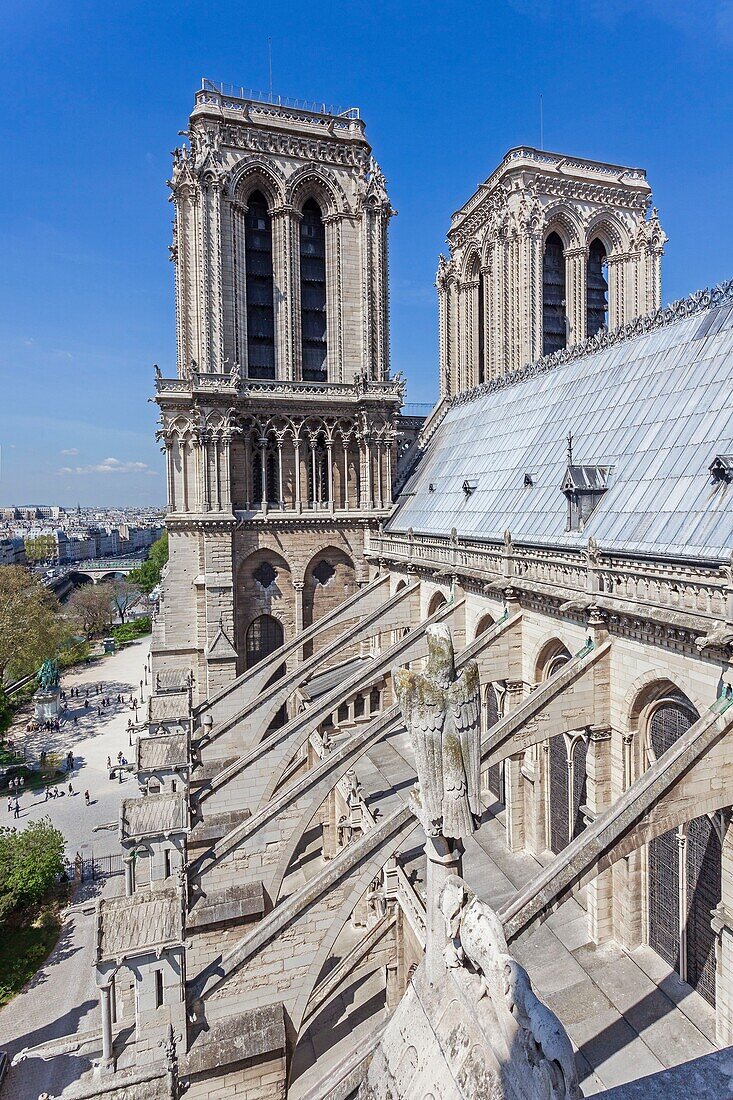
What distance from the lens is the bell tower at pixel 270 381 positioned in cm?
3297

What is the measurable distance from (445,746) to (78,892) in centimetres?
3061

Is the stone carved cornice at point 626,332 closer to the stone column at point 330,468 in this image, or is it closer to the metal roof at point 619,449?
the metal roof at point 619,449

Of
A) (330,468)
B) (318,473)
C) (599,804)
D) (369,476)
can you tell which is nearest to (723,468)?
(599,804)

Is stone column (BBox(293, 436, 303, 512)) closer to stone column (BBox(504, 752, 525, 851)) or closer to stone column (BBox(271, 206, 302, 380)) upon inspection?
stone column (BBox(271, 206, 302, 380))

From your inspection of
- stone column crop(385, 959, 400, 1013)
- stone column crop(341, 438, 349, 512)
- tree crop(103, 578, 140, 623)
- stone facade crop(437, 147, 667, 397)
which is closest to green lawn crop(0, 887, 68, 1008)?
stone column crop(385, 959, 400, 1013)

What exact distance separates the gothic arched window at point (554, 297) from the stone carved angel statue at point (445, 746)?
3891 centimetres

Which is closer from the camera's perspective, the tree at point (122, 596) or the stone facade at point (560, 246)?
the stone facade at point (560, 246)

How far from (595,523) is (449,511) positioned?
37.8 feet

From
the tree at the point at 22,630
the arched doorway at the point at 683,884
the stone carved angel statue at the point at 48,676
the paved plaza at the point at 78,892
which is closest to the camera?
the arched doorway at the point at 683,884

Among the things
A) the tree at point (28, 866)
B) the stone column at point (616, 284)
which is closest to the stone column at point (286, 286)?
the stone column at point (616, 284)

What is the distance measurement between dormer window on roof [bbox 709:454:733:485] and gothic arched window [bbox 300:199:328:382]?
2486 centimetres

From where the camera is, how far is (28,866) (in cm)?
2683

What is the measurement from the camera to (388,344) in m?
36.8

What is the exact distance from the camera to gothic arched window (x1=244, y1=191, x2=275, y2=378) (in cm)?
3550
